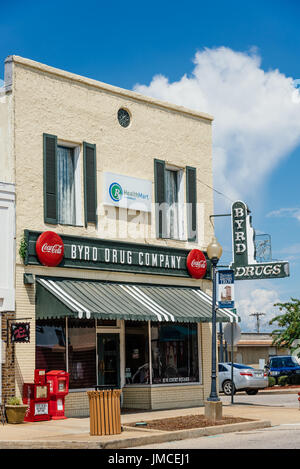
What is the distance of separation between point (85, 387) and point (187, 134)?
29.6ft

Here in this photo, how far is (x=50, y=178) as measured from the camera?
20234 mm

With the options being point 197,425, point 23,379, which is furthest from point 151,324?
point 197,425

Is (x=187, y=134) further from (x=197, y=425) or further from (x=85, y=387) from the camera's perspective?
(x=197, y=425)

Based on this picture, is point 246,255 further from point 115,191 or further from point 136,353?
point 115,191

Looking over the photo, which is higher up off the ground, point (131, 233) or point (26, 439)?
point (131, 233)

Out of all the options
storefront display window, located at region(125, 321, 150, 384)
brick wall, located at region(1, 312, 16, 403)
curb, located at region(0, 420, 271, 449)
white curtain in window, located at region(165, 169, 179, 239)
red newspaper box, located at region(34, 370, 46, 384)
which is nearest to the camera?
curb, located at region(0, 420, 271, 449)

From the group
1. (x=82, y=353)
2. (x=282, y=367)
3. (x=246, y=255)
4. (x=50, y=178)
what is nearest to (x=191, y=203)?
(x=246, y=255)

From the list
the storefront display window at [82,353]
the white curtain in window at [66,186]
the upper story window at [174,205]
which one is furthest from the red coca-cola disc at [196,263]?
the white curtain in window at [66,186]

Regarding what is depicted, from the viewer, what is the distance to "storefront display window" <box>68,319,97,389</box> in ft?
65.9

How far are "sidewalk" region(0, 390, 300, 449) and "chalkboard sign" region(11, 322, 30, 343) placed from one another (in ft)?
6.49

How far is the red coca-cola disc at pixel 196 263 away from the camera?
77.2 feet

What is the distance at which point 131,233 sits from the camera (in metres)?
22.2

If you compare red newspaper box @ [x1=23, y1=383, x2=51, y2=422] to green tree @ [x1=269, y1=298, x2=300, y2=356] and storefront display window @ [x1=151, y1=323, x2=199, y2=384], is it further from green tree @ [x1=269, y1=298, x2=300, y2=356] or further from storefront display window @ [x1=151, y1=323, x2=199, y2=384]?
green tree @ [x1=269, y1=298, x2=300, y2=356]

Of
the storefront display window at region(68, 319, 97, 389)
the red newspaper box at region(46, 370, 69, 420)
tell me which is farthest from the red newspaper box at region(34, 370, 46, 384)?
the storefront display window at region(68, 319, 97, 389)
